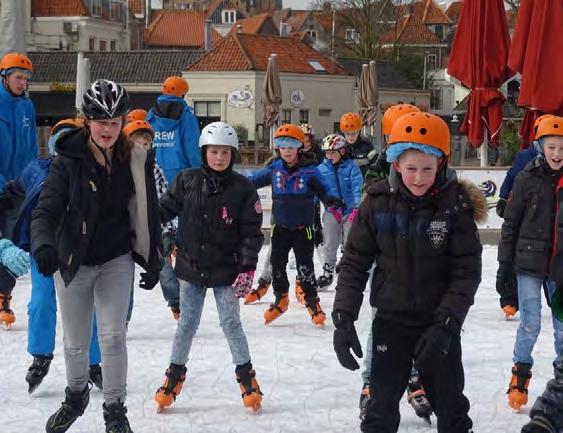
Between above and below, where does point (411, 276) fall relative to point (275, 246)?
above

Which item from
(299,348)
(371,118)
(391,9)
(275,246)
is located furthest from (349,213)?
(391,9)

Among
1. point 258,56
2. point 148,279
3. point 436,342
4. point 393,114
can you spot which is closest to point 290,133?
point 393,114

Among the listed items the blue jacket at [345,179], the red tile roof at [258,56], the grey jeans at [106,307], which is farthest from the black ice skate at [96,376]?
the red tile roof at [258,56]

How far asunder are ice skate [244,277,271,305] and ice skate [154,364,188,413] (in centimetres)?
339

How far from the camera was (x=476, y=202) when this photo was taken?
4.11 m

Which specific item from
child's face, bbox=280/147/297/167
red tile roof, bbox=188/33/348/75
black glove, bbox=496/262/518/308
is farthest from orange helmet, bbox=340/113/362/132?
red tile roof, bbox=188/33/348/75

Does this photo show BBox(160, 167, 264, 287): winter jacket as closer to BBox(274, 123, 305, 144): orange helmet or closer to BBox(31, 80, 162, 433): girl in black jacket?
BBox(31, 80, 162, 433): girl in black jacket

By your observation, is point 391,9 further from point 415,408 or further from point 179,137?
point 415,408

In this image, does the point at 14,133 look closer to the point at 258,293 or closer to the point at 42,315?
the point at 42,315

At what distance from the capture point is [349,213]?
374 inches

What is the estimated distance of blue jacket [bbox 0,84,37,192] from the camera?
7.68m

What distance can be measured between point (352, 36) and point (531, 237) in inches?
2175

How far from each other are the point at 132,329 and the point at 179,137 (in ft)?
5.68

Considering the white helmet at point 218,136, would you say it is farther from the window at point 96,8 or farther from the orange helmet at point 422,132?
the window at point 96,8
